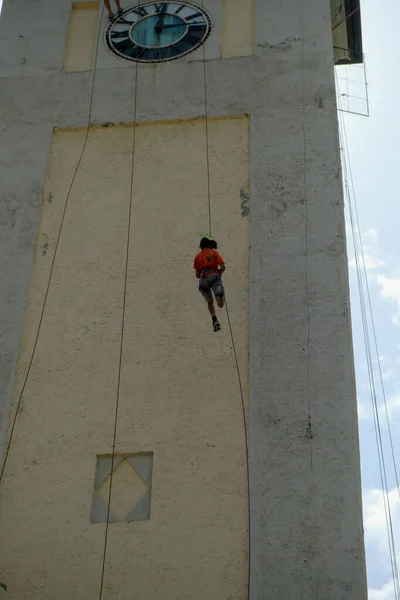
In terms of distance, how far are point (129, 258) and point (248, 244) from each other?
1.70m

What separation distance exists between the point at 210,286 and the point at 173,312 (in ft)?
4.15

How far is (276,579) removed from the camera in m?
11.1

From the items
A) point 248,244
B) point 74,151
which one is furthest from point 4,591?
point 74,151

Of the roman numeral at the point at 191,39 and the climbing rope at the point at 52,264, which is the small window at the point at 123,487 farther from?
the roman numeral at the point at 191,39

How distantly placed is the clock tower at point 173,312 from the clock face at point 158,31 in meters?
0.04

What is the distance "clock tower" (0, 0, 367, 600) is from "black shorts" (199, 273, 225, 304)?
0.90 metres

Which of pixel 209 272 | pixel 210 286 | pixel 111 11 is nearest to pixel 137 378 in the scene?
pixel 210 286

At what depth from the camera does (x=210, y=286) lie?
40.2 ft

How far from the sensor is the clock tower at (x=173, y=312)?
11.5 m

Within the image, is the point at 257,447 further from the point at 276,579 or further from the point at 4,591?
the point at 4,591

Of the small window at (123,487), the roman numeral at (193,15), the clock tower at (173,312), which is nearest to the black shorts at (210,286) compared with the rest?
the clock tower at (173,312)

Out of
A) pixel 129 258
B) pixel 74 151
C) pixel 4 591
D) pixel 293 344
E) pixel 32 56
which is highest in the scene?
pixel 32 56

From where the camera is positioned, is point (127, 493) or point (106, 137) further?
point (106, 137)

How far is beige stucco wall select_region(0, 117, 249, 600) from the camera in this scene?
11445 millimetres
